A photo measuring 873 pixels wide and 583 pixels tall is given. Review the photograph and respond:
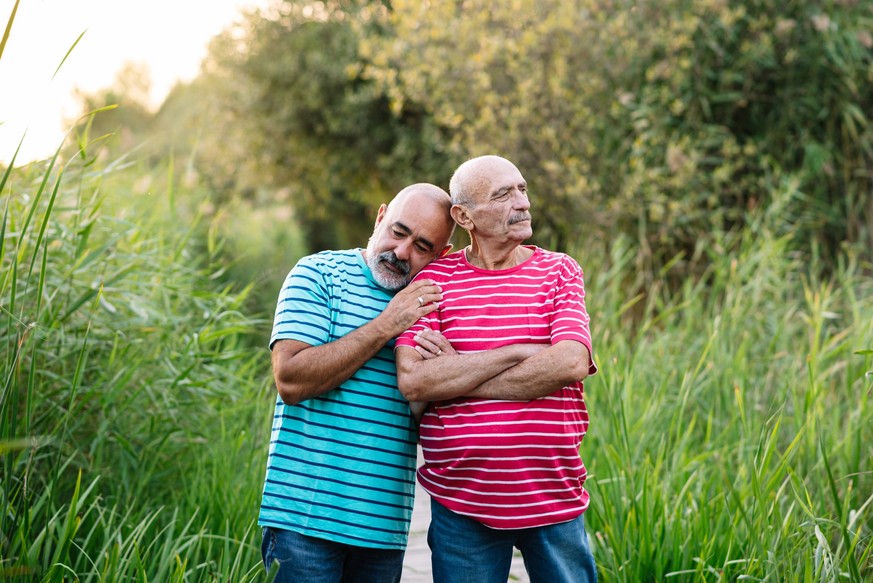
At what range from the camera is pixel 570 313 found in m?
2.40

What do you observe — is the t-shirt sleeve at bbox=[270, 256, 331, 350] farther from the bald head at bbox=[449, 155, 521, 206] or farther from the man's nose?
the bald head at bbox=[449, 155, 521, 206]

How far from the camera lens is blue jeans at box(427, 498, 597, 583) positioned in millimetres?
2408

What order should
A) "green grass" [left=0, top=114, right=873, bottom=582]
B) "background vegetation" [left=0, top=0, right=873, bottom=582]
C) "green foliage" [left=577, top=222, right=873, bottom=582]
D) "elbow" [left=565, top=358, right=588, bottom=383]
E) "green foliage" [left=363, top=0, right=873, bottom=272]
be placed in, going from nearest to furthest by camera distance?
"elbow" [left=565, top=358, right=588, bottom=383]
"green grass" [left=0, top=114, right=873, bottom=582]
"green foliage" [left=577, top=222, right=873, bottom=582]
"background vegetation" [left=0, top=0, right=873, bottom=582]
"green foliage" [left=363, top=0, right=873, bottom=272]

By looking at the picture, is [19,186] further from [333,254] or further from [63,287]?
[333,254]

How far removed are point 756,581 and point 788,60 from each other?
5617 mm

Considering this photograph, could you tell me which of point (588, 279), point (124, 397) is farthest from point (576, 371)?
point (588, 279)

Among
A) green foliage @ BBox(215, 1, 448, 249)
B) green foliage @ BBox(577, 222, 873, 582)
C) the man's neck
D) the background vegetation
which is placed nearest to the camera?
the man's neck

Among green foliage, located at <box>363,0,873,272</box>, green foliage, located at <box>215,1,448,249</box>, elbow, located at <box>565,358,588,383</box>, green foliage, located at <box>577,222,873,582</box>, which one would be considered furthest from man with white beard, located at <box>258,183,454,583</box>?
green foliage, located at <box>215,1,448,249</box>

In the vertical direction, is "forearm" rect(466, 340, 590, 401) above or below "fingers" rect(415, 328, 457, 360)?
below

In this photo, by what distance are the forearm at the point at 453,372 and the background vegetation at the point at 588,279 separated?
0.79 metres

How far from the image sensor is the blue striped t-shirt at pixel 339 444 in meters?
2.40

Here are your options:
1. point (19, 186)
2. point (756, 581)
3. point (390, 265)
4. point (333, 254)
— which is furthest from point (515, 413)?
point (19, 186)

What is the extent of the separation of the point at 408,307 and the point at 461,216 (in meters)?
0.33

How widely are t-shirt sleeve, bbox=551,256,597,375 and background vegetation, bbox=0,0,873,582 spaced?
74cm
